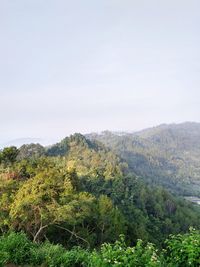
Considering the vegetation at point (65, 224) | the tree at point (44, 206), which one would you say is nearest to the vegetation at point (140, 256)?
the vegetation at point (65, 224)

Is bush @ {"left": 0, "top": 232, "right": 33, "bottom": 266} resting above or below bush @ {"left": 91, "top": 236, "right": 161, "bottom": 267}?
below

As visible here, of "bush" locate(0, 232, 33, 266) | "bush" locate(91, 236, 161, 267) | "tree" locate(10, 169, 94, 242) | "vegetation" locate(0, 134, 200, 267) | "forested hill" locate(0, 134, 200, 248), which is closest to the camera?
"bush" locate(91, 236, 161, 267)

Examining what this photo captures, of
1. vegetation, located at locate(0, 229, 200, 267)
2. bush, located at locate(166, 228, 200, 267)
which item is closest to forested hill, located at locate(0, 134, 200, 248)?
vegetation, located at locate(0, 229, 200, 267)

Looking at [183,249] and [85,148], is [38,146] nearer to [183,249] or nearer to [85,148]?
[85,148]

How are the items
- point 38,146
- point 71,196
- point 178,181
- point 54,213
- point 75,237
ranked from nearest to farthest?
point 54,213, point 71,196, point 75,237, point 38,146, point 178,181

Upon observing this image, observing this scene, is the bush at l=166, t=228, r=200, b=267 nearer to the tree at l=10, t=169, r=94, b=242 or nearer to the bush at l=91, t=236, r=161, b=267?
the bush at l=91, t=236, r=161, b=267

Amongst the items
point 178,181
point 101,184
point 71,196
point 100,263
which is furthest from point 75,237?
point 178,181

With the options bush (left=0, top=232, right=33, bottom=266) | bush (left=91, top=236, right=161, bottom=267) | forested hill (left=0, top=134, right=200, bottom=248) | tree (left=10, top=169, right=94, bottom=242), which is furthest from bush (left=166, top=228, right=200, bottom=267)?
tree (left=10, top=169, right=94, bottom=242)

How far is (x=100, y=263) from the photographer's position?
620 centimetres

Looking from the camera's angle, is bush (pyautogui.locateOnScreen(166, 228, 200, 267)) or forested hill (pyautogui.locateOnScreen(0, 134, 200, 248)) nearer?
bush (pyautogui.locateOnScreen(166, 228, 200, 267))

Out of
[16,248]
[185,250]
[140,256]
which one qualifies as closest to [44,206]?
[16,248]

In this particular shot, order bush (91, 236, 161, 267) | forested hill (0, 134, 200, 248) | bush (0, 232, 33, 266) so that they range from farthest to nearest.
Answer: forested hill (0, 134, 200, 248)
bush (0, 232, 33, 266)
bush (91, 236, 161, 267)

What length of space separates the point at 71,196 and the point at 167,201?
5956 cm

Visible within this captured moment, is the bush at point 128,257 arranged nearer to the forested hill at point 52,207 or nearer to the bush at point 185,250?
the bush at point 185,250
